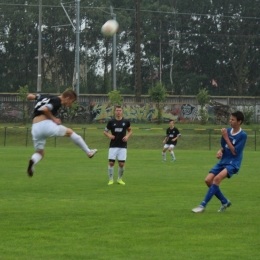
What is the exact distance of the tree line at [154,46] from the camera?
84312 mm

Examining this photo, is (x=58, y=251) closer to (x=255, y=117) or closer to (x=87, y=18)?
(x=255, y=117)

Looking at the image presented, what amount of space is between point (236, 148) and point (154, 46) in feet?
247

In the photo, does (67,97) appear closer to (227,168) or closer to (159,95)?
(227,168)

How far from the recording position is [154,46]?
86750 millimetres

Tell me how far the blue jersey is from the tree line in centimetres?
7134

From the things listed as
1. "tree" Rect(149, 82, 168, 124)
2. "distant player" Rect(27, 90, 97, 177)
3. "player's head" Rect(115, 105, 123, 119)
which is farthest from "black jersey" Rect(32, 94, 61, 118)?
"tree" Rect(149, 82, 168, 124)

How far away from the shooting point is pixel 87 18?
84812 millimetres

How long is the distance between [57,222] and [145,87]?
76.9 meters

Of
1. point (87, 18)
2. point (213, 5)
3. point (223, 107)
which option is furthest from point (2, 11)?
point (223, 107)

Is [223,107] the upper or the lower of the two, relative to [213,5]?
lower

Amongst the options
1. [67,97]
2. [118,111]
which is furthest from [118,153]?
[67,97]

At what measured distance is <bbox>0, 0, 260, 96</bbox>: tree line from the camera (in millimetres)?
84312

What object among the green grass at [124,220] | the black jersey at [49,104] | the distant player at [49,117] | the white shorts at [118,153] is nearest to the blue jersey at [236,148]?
the green grass at [124,220]

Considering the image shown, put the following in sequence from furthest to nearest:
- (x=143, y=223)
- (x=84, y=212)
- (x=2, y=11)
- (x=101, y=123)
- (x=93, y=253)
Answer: (x=2, y=11), (x=101, y=123), (x=84, y=212), (x=143, y=223), (x=93, y=253)
